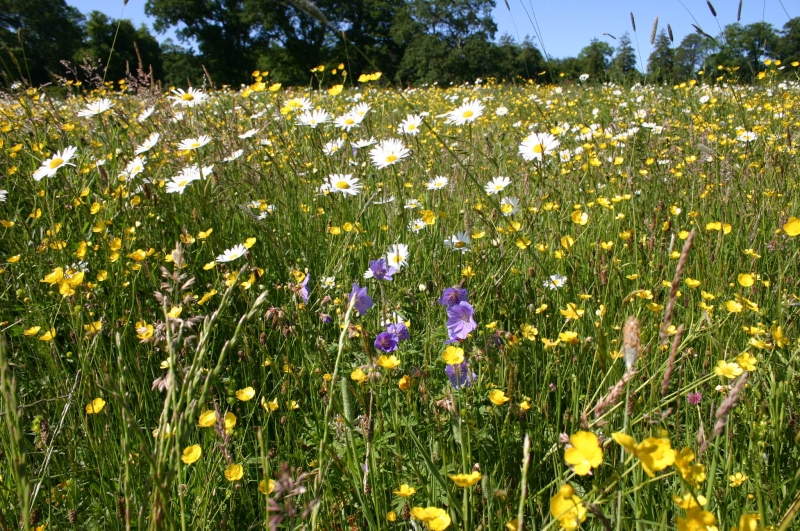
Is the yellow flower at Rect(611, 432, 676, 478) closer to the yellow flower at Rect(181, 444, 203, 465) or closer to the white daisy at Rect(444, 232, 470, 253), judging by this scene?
the yellow flower at Rect(181, 444, 203, 465)

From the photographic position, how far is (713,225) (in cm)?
181

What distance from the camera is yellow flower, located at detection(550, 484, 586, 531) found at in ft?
2.17


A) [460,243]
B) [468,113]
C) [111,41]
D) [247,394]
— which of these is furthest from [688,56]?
[111,41]

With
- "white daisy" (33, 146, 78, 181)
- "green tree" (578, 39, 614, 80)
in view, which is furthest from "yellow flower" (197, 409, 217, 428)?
"green tree" (578, 39, 614, 80)

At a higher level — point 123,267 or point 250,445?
point 123,267

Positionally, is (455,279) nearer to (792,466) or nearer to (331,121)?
(792,466)

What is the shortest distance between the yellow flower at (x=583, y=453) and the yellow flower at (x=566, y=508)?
3 centimetres

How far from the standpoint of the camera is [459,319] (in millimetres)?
1361

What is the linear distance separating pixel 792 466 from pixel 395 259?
1135mm

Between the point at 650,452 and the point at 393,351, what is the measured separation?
0.79m

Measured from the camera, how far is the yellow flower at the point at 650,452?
585mm

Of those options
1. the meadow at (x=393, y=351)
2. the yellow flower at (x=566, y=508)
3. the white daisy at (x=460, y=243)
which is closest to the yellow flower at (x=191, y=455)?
the meadow at (x=393, y=351)

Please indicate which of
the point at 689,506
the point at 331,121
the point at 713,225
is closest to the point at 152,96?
the point at 331,121

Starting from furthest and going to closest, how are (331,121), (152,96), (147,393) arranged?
1. (331,121)
2. (152,96)
3. (147,393)
